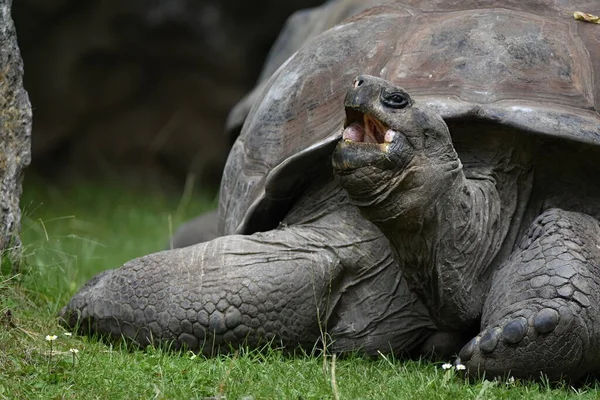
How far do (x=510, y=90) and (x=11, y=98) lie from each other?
181 cm

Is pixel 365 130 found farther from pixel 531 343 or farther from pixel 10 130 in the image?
pixel 10 130

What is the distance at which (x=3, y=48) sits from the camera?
406 cm

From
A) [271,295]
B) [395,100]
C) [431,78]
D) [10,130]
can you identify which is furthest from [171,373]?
[431,78]

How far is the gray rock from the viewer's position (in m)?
4.06

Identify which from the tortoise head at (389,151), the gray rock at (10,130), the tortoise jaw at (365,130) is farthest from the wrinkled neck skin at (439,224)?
the gray rock at (10,130)

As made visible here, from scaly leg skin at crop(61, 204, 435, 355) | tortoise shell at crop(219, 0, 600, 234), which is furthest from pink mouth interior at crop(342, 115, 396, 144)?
scaly leg skin at crop(61, 204, 435, 355)

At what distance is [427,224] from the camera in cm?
348

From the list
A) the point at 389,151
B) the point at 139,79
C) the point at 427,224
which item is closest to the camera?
the point at 389,151

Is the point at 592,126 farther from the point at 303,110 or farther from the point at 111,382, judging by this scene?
the point at 111,382

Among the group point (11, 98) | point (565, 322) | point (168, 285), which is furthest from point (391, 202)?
point (11, 98)

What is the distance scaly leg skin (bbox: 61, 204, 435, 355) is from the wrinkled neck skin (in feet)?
0.65

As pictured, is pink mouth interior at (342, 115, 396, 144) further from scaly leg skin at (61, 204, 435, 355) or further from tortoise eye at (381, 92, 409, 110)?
scaly leg skin at (61, 204, 435, 355)

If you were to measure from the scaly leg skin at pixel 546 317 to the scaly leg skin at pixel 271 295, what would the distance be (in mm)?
422

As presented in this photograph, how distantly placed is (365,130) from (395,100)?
0.14 m
